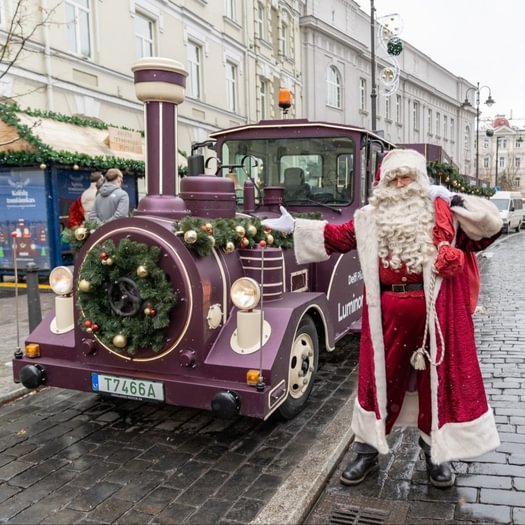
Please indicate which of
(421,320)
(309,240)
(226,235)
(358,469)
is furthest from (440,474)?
(226,235)

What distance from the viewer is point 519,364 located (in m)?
5.68

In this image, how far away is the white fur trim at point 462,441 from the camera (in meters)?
3.12

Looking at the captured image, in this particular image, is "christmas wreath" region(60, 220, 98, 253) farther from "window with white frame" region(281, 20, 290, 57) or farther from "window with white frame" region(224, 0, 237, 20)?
"window with white frame" region(281, 20, 290, 57)

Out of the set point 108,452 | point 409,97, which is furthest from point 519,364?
point 409,97

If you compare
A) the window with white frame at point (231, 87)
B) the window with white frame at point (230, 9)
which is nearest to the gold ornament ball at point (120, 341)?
the window with white frame at point (231, 87)

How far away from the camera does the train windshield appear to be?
5555mm

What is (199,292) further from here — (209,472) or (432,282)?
(432,282)

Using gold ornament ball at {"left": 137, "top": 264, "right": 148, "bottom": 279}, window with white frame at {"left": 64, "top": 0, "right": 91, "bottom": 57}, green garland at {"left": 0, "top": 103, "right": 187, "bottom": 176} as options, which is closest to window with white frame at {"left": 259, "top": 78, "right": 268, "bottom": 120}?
window with white frame at {"left": 64, "top": 0, "right": 91, "bottom": 57}

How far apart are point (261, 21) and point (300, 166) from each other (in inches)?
727

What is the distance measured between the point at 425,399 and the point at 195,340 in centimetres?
145

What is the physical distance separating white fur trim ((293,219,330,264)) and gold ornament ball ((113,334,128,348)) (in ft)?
4.08

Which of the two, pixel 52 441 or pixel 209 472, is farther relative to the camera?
pixel 52 441

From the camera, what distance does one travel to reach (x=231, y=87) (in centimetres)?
2053

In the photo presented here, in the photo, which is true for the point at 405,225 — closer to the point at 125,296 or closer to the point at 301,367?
the point at 301,367
